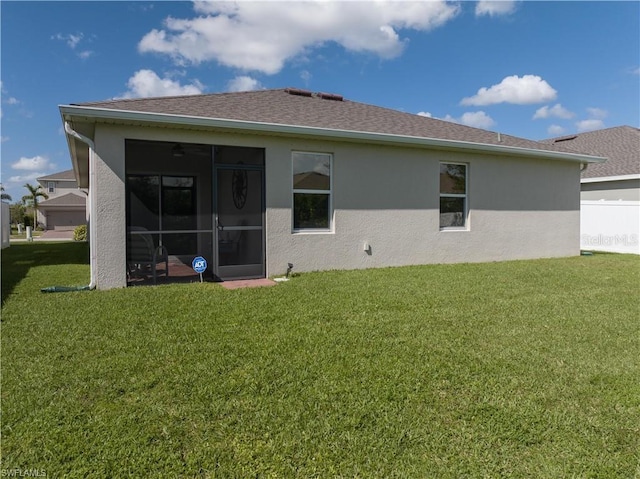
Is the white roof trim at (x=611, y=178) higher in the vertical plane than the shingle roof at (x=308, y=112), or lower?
lower

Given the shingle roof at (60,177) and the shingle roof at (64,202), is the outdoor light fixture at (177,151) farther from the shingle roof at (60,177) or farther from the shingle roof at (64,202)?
the shingle roof at (60,177)

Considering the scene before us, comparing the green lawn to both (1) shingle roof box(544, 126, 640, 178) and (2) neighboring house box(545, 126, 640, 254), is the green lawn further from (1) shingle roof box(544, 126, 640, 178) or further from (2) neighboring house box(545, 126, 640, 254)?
(1) shingle roof box(544, 126, 640, 178)

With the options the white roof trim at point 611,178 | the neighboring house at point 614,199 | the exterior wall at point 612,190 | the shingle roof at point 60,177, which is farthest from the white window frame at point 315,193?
the shingle roof at point 60,177

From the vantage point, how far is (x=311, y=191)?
8.56 metres

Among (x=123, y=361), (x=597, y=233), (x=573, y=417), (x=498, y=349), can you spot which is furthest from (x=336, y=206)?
(x=597, y=233)

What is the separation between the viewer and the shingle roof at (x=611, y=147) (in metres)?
16.3

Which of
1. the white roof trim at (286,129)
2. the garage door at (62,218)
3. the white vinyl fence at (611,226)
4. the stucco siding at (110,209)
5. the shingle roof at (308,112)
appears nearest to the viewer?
the white roof trim at (286,129)

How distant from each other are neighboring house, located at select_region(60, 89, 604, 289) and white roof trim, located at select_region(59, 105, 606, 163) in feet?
0.09

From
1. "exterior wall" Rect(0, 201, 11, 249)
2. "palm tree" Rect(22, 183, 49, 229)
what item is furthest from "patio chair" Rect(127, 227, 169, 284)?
"palm tree" Rect(22, 183, 49, 229)

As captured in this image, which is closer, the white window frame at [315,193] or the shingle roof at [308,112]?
the shingle roof at [308,112]

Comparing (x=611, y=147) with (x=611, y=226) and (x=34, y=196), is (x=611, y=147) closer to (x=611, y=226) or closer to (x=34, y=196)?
(x=611, y=226)

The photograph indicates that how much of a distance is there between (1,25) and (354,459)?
27.9 feet

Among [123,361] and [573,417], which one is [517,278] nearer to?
[573,417]

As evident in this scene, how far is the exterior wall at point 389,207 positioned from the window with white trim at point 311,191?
17 centimetres
